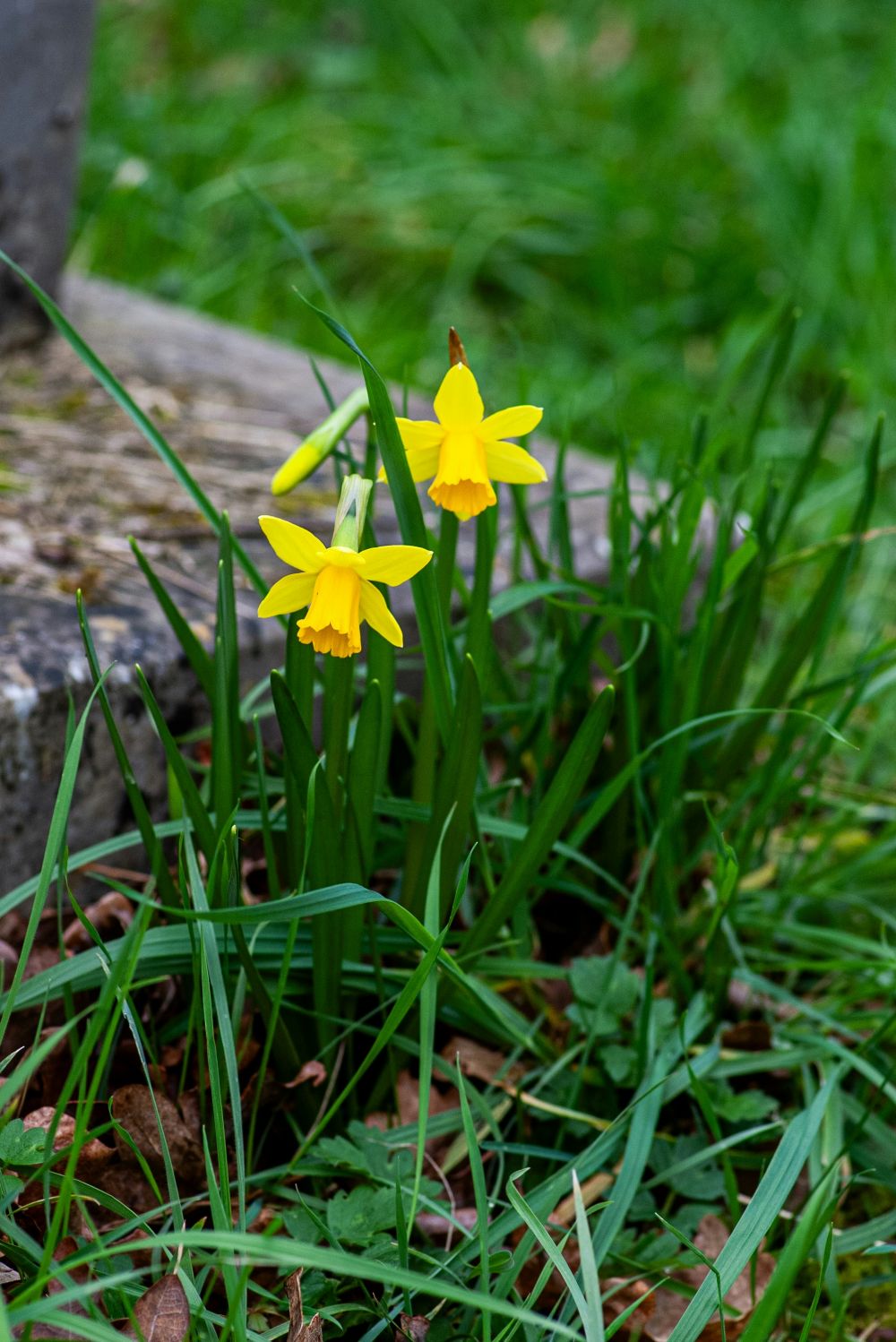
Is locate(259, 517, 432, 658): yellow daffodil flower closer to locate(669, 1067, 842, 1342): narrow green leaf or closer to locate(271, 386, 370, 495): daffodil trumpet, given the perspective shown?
locate(271, 386, 370, 495): daffodil trumpet

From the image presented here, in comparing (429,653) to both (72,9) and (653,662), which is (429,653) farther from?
(72,9)

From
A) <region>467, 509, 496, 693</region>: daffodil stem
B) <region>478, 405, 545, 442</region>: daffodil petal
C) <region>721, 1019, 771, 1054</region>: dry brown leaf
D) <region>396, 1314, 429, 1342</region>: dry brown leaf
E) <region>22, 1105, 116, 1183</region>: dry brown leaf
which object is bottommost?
<region>396, 1314, 429, 1342</region>: dry brown leaf

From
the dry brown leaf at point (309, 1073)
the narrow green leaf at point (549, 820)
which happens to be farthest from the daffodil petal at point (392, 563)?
the dry brown leaf at point (309, 1073)

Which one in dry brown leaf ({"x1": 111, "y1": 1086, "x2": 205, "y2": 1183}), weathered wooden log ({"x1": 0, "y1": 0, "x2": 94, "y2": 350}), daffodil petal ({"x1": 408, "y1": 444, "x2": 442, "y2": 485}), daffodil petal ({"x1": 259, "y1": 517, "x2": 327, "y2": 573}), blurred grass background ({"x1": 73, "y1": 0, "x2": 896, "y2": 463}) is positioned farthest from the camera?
blurred grass background ({"x1": 73, "y1": 0, "x2": 896, "y2": 463})

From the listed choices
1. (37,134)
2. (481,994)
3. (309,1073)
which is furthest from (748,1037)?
(37,134)

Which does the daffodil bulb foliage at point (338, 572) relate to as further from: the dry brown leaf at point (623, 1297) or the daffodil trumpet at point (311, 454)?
the dry brown leaf at point (623, 1297)

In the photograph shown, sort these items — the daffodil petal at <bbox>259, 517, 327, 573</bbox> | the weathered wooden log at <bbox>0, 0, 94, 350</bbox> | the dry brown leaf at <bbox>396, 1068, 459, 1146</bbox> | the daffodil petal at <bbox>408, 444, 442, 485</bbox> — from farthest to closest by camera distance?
the weathered wooden log at <bbox>0, 0, 94, 350</bbox>
the dry brown leaf at <bbox>396, 1068, 459, 1146</bbox>
the daffodil petal at <bbox>408, 444, 442, 485</bbox>
the daffodil petal at <bbox>259, 517, 327, 573</bbox>

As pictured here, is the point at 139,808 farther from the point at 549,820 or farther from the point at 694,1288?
the point at 694,1288

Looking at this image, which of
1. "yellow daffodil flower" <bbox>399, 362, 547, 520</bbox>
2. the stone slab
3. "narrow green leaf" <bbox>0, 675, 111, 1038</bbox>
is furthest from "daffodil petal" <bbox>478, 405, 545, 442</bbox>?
the stone slab
